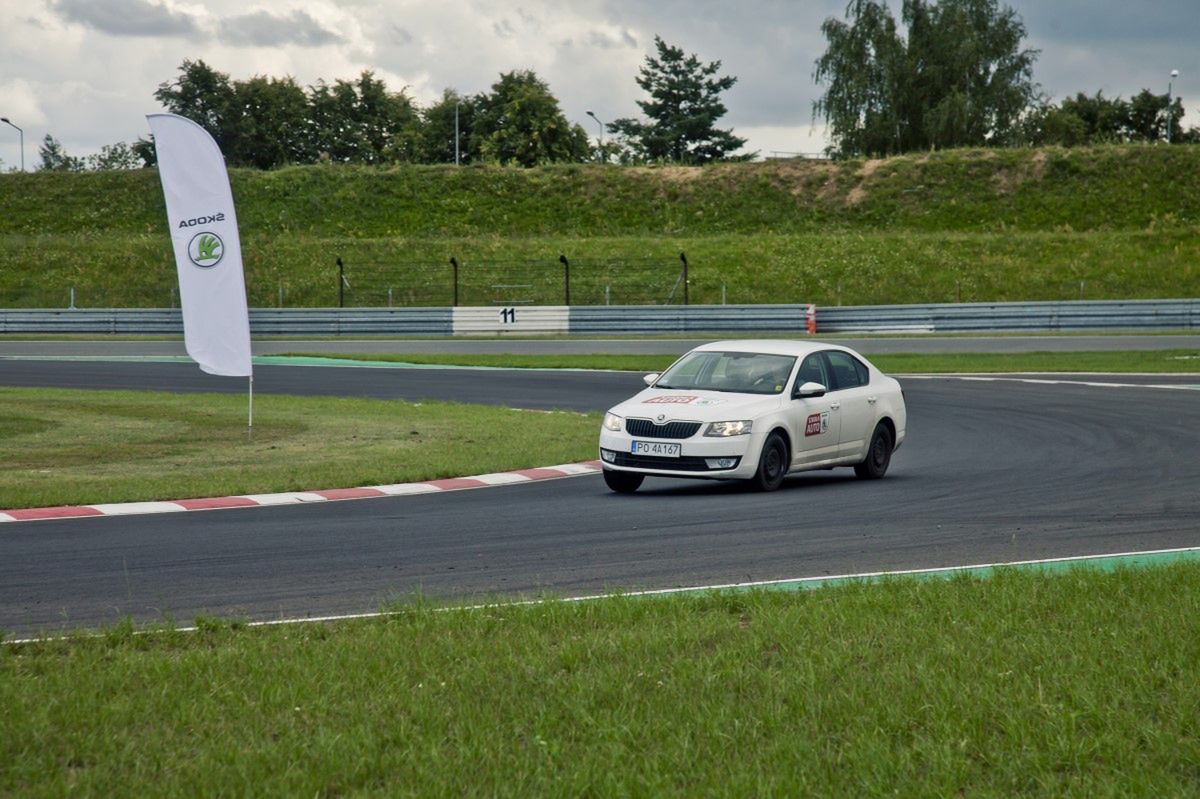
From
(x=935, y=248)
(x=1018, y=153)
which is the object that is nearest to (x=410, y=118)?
(x=1018, y=153)

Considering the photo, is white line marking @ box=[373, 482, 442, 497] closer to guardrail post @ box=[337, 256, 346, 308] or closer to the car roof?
the car roof

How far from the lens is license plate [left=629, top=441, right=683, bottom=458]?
1349cm

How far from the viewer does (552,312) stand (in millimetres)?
44156

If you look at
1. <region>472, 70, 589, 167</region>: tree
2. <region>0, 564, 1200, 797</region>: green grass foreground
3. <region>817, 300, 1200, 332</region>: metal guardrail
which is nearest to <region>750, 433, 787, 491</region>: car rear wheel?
<region>0, 564, 1200, 797</region>: green grass foreground

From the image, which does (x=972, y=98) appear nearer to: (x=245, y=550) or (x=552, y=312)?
(x=552, y=312)

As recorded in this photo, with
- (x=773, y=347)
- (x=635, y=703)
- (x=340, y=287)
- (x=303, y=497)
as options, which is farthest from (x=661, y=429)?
(x=340, y=287)

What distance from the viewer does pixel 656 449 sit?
1355 cm

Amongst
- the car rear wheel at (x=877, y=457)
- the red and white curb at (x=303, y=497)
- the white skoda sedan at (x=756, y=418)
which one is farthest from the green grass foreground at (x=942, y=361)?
the red and white curb at (x=303, y=497)

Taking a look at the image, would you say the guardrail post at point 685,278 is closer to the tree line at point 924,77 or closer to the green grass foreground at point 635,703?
Answer: the tree line at point 924,77

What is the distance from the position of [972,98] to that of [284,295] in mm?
39015

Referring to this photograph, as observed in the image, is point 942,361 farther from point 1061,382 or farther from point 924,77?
point 924,77

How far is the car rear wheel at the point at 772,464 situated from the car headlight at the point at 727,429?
0.27 m

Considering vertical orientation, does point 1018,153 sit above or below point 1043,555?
above

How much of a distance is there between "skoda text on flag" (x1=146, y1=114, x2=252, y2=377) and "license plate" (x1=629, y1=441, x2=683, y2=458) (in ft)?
18.0
